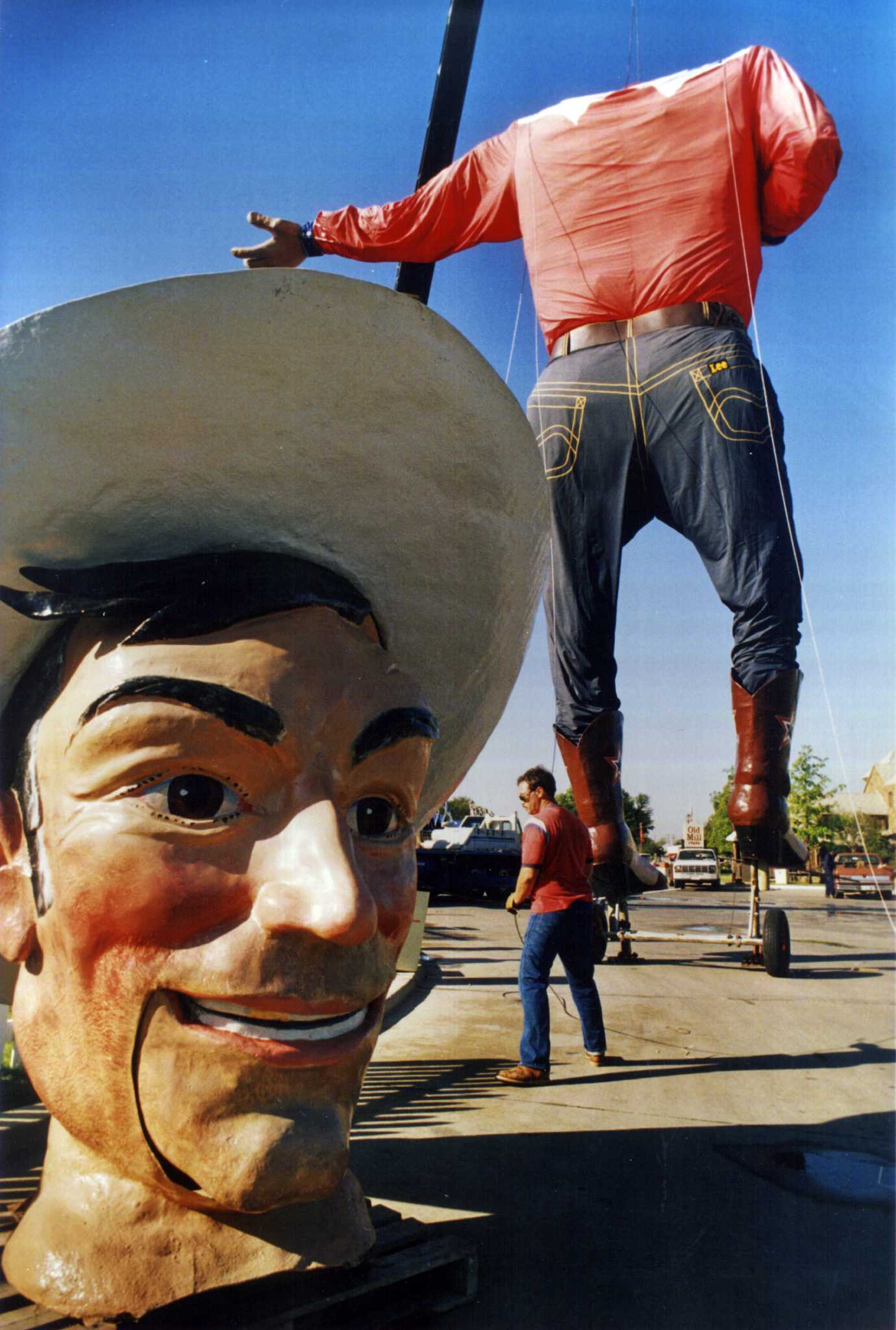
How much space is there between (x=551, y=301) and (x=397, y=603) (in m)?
0.89

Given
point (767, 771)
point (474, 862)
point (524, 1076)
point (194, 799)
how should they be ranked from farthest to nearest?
point (474, 862) < point (524, 1076) < point (767, 771) < point (194, 799)

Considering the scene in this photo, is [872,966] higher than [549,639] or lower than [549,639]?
lower

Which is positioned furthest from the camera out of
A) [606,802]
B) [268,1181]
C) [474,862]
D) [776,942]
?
[474,862]

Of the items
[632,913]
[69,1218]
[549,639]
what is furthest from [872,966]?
[69,1218]

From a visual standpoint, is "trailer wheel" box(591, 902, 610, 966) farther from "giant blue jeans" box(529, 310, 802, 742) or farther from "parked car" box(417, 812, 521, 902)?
"parked car" box(417, 812, 521, 902)

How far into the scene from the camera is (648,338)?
7.29 feet

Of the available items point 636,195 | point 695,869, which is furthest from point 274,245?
point 695,869

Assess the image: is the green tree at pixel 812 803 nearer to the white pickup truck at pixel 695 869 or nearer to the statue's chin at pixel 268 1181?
the statue's chin at pixel 268 1181

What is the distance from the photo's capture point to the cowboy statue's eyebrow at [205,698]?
161 cm

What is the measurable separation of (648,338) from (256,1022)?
171 cm

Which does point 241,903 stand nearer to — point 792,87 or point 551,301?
point 551,301

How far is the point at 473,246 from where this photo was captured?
2.41 m

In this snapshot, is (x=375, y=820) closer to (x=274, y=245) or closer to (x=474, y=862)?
(x=274, y=245)

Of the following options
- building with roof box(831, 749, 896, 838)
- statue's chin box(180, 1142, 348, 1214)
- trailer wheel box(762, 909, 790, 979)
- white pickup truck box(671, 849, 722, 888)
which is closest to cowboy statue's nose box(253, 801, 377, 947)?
statue's chin box(180, 1142, 348, 1214)
